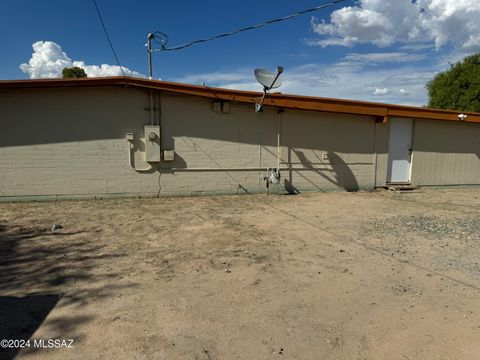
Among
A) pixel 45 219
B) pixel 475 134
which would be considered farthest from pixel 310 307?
pixel 475 134

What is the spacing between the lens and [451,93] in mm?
21766

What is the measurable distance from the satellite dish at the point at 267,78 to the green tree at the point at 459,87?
1851 cm

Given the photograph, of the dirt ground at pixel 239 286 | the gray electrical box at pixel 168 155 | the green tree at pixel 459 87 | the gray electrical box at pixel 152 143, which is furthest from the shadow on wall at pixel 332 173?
the green tree at pixel 459 87

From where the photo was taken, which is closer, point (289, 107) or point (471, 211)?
point (471, 211)

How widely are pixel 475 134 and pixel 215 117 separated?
9.30m

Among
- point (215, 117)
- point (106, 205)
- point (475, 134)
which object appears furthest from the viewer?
point (475, 134)

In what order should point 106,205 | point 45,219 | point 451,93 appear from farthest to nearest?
point 451,93
point 106,205
point 45,219

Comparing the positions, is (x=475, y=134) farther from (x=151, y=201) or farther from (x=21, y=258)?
(x=21, y=258)

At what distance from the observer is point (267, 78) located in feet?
26.3

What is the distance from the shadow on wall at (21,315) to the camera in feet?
8.21

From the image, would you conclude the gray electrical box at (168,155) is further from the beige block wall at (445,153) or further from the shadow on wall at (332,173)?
the beige block wall at (445,153)

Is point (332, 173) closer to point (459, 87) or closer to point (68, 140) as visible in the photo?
point (68, 140)

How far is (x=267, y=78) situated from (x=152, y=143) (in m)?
3.17

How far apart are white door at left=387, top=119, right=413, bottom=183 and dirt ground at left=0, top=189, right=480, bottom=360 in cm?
435
